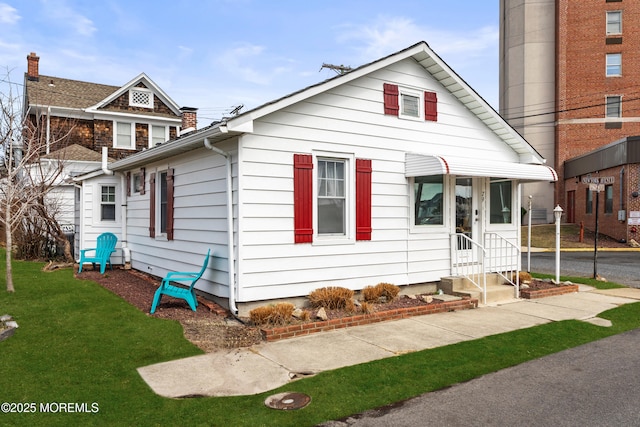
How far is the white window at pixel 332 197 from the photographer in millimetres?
8375

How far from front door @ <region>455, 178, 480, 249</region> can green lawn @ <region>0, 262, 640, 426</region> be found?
3.06m

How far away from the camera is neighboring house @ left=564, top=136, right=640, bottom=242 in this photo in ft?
73.6

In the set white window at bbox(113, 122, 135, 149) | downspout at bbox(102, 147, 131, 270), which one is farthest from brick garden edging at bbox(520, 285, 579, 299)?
white window at bbox(113, 122, 135, 149)

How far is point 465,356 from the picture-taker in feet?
19.3

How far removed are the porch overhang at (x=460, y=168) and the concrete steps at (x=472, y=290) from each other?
222 cm

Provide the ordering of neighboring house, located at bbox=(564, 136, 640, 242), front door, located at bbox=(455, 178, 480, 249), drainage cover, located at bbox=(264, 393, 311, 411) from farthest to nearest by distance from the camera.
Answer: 1. neighboring house, located at bbox=(564, 136, 640, 242)
2. front door, located at bbox=(455, 178, 480, 249)
3. drainage cover, located at bbox=(264, 393, 311, 411)

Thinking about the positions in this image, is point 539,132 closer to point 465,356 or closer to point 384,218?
point 384,218

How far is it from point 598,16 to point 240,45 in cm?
2830

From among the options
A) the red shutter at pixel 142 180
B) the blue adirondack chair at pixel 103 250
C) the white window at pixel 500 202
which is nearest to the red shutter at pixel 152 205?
the red shutter at pixel 142 180

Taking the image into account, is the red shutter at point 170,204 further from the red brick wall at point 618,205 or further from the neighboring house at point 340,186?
the red brick wall at point 618,205

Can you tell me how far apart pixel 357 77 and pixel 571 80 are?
100ft

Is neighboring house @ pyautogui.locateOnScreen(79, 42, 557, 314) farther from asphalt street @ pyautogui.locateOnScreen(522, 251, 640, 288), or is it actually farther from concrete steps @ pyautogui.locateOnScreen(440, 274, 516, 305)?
asphalt street @ pyautogui.locateOnScreen(522, 251, 640, 288)

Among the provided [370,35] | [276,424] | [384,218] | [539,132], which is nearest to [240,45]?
[370,35]

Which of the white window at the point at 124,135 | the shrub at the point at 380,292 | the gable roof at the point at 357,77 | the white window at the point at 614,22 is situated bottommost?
the shrub at the point at 380,292
